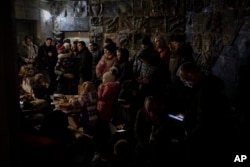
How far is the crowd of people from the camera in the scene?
146 inches

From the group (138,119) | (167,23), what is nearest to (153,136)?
(138,119)

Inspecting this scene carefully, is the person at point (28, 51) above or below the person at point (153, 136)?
above

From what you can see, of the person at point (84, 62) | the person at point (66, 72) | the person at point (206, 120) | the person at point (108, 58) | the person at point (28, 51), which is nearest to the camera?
the person at point (206, 120)

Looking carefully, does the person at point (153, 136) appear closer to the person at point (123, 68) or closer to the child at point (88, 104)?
the child at point (88, 104)

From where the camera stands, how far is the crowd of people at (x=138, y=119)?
3713mm

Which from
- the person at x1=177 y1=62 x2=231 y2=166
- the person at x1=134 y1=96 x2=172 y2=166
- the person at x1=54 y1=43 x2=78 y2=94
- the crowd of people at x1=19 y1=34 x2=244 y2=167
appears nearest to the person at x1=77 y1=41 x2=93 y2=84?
the person at x1=54 y1=43 x2=78 y2=94

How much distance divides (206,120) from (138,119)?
1009 mm

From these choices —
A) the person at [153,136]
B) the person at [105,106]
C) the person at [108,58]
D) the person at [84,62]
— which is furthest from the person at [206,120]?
the person at [84,62]

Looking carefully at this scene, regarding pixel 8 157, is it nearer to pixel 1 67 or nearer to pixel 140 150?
pixel 1 67

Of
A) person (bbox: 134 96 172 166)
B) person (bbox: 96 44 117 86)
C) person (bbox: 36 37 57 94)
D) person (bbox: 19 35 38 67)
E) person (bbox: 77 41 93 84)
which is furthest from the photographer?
person (bbox: 19 35 38 67)

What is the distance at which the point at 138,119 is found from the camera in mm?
4367

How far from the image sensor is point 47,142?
11.6 feet

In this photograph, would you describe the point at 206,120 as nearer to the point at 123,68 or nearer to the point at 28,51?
the point at 123,68

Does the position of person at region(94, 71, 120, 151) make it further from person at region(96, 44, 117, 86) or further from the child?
person at region(96, 44, 117, 86)
